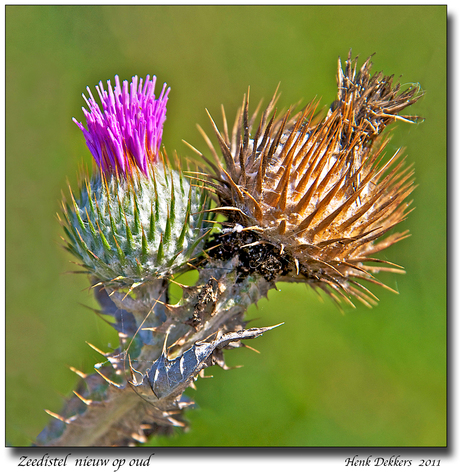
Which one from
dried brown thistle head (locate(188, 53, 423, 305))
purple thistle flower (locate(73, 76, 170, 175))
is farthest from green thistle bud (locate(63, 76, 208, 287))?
dried brown thistle head (locate(188, 53, 423, 305))

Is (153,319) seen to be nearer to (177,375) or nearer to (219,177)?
(177,375)

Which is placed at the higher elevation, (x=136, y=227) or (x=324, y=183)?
(x=324, y=183)

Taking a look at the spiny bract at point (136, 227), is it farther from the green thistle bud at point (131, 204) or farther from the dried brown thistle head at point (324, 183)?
the dried brown thistle head at point (324, 183)

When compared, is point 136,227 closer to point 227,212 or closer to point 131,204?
point 131,204

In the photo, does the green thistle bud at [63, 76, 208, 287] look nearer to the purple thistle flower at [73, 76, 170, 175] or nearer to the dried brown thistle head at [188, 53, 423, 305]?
the purple thistle flower at [73, 76, 170, 175]

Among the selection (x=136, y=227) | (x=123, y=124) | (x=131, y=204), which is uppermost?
(x=123, y=124)

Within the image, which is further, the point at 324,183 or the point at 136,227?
the point at 136,227

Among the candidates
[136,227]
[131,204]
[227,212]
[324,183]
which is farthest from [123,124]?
[324,183]

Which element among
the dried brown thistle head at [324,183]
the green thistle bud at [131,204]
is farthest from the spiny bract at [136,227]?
the dried brown thistle head at [324,183]
